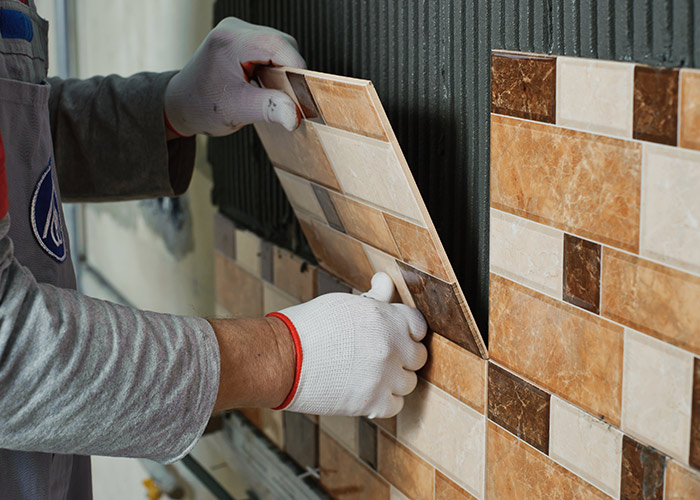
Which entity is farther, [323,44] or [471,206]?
[323,44]

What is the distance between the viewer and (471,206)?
36.9 inches

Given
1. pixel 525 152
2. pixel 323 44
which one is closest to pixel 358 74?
pixel 323 44

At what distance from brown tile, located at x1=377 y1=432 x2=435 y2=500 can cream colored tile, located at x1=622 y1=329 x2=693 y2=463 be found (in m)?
0.41

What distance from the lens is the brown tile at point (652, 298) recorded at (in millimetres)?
637

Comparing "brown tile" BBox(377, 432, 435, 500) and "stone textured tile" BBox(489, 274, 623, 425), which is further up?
"stone textured tile" BBox(489, 274, 623, 425)

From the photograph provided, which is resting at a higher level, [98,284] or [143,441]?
[143,441]

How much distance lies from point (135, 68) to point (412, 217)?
5.26 ft

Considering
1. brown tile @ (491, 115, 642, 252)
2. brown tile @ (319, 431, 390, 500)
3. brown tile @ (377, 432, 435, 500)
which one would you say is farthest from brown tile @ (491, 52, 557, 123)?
brown tile @ (319, 431, 390, 500)

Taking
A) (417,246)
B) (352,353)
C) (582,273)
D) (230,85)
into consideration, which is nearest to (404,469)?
(352,353)

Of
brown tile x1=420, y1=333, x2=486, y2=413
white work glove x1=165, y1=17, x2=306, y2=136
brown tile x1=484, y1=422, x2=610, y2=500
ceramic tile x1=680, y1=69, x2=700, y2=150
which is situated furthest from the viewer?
white work glove x1=165, y1=17, x2=306, y2=136

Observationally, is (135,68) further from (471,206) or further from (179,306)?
(471,206)

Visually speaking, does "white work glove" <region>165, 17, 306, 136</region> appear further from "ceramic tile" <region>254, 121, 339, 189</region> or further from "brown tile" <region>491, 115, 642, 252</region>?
"brown tile" <region>491, 115, 642, 252</region>

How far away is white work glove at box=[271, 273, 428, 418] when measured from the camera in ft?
3.11

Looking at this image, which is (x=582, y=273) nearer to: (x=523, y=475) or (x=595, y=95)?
A: (x=595, y=95)
